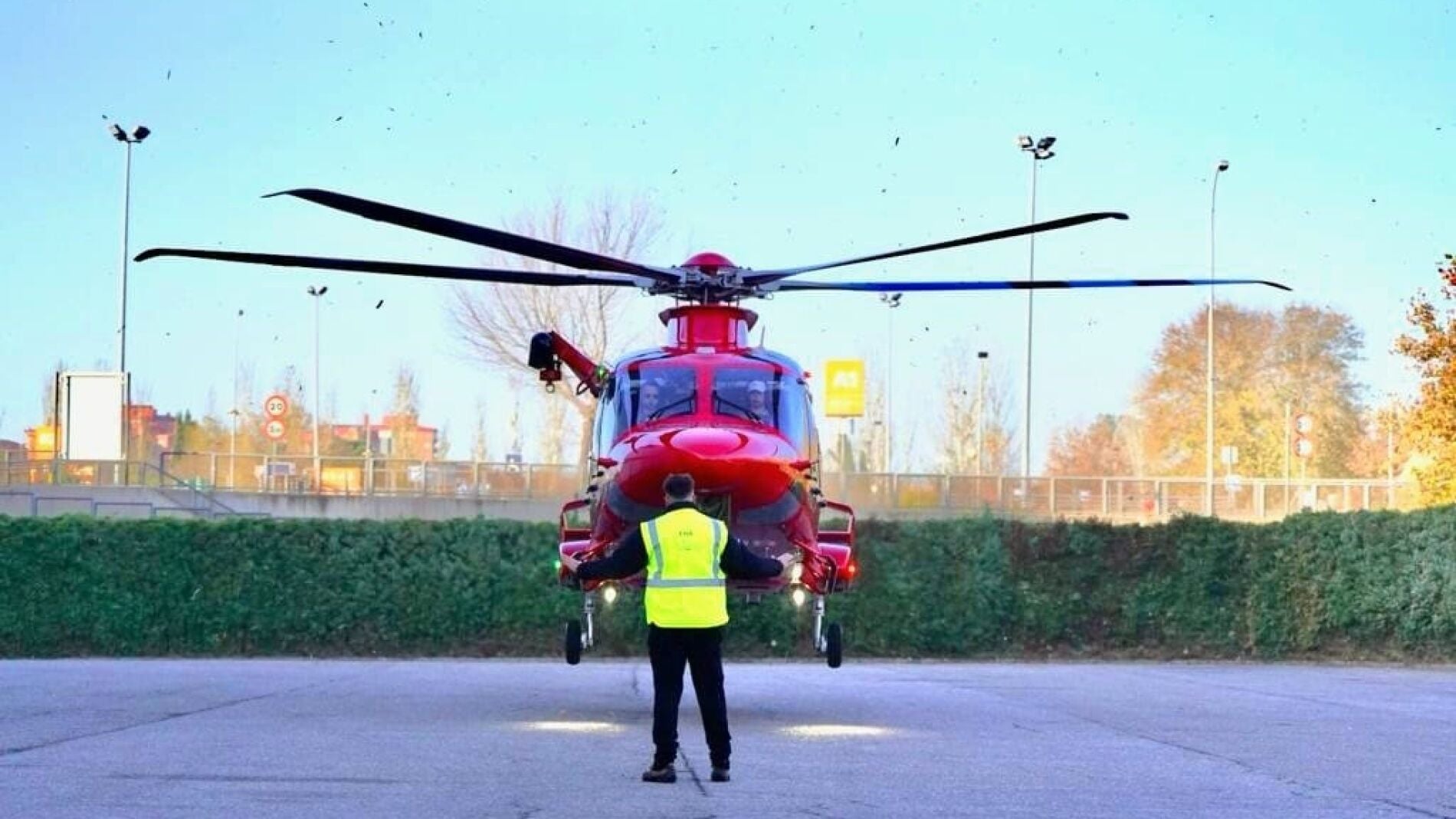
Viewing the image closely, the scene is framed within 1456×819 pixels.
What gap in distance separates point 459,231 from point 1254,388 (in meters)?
91.6

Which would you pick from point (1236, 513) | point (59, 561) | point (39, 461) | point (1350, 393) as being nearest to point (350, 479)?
point (39, 461)

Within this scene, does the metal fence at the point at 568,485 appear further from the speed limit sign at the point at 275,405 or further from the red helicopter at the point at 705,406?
the red helicopter at the point at 705,406

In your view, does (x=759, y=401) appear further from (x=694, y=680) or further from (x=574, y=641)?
(x=694, y=680)

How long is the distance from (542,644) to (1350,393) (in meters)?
78.1

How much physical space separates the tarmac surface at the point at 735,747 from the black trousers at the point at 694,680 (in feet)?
1.03

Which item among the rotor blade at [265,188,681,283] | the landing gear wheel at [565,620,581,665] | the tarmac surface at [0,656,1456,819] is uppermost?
the rotor blade at [265,188,681,283]

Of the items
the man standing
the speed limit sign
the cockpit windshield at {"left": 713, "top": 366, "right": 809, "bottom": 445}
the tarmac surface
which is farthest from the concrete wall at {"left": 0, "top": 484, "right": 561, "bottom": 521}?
the man standing

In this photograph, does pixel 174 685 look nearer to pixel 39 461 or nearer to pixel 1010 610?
pixel 1010 610

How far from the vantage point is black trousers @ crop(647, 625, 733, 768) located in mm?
14227

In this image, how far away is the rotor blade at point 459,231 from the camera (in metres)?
16.1

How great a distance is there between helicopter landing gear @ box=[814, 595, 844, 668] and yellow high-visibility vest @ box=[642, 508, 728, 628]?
18.3ft

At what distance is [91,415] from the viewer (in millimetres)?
55312

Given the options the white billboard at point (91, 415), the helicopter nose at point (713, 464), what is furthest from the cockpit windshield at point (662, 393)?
the white billboard at point (91, 415)

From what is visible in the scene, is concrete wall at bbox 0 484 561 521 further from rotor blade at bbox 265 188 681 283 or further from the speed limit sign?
rotor blade at bbox 265 188 681 283
